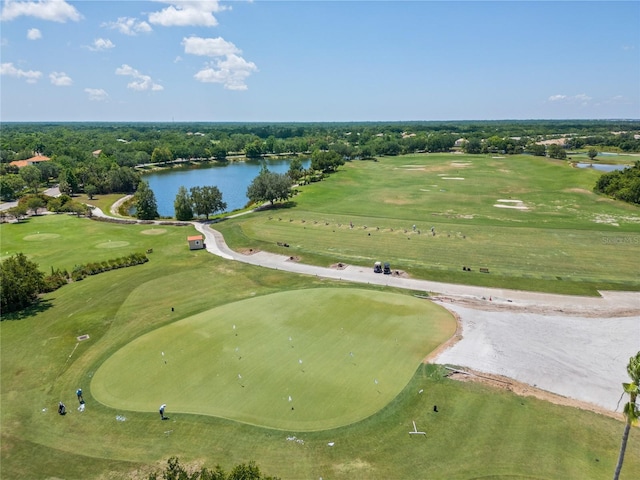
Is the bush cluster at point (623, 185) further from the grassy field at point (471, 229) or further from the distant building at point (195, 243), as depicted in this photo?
the distant building at point (195, 243)

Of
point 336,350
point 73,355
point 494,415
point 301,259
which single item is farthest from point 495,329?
point 73,355

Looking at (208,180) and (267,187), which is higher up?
(267,187)

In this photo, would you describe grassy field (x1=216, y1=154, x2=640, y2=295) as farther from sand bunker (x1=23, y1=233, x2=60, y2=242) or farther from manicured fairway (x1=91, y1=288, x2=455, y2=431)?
sand bunker (x1=23, y1=233, x2=60, y2=242)

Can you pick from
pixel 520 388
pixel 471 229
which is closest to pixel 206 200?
pixel 471 229

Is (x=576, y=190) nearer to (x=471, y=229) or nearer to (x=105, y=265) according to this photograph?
(x=471, y=229)

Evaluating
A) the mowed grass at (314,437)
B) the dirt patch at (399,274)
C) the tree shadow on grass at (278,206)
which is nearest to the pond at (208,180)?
the tree shadow on grass at (278,206)

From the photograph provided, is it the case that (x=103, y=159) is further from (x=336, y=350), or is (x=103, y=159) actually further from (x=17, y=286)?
(x=336, y=350)
